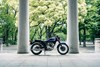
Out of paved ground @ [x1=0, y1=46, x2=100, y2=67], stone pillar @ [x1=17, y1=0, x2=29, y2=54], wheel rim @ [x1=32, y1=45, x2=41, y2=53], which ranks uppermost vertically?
stone pillar @ [x1=17, y1=0, x2=29, y2=54]

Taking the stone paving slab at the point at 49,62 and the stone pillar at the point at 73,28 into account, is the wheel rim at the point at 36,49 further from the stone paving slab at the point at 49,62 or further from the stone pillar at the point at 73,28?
the stone paving slab at the point at 49,62

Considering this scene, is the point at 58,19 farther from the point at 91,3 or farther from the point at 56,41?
the point at 56,41

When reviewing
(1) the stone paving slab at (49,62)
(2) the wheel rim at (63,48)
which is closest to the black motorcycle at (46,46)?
(2) the wheel rim at (63,48)

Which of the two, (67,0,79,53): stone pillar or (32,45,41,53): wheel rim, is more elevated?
(67,0,79,53): stone pillar

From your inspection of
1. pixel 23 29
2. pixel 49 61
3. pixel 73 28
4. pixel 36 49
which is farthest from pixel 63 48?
pixel 49 61

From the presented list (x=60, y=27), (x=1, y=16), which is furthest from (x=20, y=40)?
(x=1, y=16)

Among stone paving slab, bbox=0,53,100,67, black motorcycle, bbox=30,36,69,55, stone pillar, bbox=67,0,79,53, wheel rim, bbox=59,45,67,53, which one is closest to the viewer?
stone paving slab, bbox=0,53,100,67

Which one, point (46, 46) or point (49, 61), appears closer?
point (49, 61)

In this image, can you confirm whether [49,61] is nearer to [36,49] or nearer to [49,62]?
[49,62]

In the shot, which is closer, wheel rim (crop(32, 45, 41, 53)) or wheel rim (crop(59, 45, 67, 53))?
wheel rim (crop(32, 45, 41, 53))

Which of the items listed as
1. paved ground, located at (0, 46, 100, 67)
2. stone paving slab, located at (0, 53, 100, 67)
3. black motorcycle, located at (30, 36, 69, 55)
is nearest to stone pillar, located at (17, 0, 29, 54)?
black motorcycle, located at (30, 36, 69, 55)

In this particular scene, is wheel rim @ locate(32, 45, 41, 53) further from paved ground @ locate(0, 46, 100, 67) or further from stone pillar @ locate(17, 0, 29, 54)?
paved ground @ locate(0, 46, 100, 67)

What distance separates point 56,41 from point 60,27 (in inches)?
607

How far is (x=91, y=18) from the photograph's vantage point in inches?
1030
